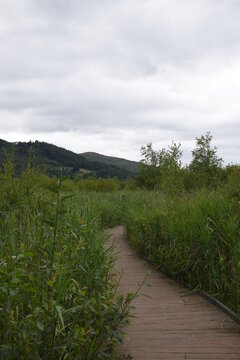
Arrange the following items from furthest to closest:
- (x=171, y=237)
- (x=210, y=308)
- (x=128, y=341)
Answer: (x=171, y=237), (x=210, y=308), (x=128, y=341)

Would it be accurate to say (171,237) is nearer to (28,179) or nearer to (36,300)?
(28,179)

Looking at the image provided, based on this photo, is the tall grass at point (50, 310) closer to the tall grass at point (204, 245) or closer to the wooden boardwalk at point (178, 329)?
the wooden boardwalk at point (178, 329)

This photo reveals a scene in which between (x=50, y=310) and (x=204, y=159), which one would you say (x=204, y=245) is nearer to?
(x=50, y=310)

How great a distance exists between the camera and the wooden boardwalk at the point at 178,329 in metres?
A: 3.42

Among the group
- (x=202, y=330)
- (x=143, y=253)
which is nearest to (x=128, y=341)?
(x=202, y=330)

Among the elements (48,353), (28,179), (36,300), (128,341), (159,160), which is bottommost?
(128,341)

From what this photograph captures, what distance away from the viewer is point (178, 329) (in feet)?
13.0

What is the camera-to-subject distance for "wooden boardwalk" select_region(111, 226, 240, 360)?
3420mm

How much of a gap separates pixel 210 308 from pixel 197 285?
0.66m

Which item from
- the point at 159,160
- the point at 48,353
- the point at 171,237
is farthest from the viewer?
the point at 159,160

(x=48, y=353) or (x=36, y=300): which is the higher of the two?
(x=36, y=300)

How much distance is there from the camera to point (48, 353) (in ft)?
8.22

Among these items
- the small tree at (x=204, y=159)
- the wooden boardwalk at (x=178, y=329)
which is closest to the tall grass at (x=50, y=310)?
the wooden boardwalk at (x=178, y=329)

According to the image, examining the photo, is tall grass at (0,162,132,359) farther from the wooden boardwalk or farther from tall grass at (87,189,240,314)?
tall grass at (87,189,240,314)
